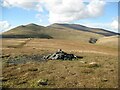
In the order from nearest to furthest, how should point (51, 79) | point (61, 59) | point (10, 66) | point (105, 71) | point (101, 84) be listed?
point (101, 84) → point (51, 79) → point (105, 71) → point (10, 66) → point (61, 59)

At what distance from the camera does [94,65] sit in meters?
37.8

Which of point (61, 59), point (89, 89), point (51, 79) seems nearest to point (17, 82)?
point (51, 79)

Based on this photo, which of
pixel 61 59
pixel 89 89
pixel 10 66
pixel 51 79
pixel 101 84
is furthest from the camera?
pixel 61 59

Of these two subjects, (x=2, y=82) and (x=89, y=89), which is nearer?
(x=89, y=89)

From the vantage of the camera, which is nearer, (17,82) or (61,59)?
(17,82)

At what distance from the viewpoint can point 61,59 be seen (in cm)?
4453

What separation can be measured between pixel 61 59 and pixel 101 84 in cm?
1862

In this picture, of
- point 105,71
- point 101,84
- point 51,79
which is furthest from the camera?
point 105,71

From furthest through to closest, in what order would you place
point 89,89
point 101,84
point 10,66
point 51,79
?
point 10,66 < point 51,79 < point 101,84 < point 89,89

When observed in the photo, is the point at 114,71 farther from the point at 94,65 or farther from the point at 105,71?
the point at 94,65

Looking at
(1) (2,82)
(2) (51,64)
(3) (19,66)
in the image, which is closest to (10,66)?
(3) (19,66)

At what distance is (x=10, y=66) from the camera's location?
36906mm

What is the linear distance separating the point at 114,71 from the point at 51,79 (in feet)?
32.8

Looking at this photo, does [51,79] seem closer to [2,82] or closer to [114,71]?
[2,82]
